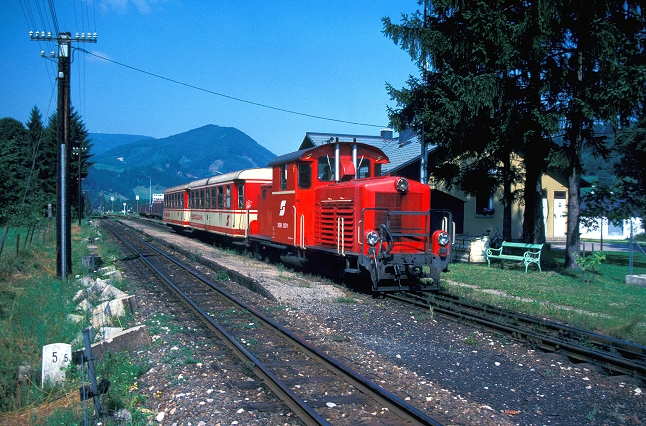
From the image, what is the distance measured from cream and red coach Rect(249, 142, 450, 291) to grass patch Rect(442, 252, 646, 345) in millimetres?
1392

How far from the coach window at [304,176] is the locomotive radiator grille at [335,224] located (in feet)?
2.40

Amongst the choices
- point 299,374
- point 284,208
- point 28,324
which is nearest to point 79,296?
point 28,324

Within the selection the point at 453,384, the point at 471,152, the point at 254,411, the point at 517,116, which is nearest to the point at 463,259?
the point at 471,152

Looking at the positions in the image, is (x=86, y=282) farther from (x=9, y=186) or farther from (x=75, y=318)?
(x=9, y=186)

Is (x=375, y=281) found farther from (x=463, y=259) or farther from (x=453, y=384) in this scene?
(x=463, y=259)

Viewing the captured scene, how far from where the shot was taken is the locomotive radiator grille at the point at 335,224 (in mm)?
11812

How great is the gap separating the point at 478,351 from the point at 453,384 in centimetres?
158

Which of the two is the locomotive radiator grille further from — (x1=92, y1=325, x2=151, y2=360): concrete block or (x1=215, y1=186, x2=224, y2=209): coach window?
(x1=215, y1=186, x2=224, y2=209): coach window

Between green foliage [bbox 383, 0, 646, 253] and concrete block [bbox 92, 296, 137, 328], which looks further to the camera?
Result: green foliage [bbox 383, 0, 646, 253]

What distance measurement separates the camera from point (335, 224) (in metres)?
12.5

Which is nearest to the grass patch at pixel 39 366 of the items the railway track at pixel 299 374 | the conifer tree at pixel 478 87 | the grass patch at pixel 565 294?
the railway track at pixel 299 374

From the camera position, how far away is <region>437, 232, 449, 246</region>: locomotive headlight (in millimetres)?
11516

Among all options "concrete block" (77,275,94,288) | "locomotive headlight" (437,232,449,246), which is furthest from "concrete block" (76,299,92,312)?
"locomotive headlight" (437,232,449,246)

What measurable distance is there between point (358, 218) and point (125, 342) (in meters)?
5.56
